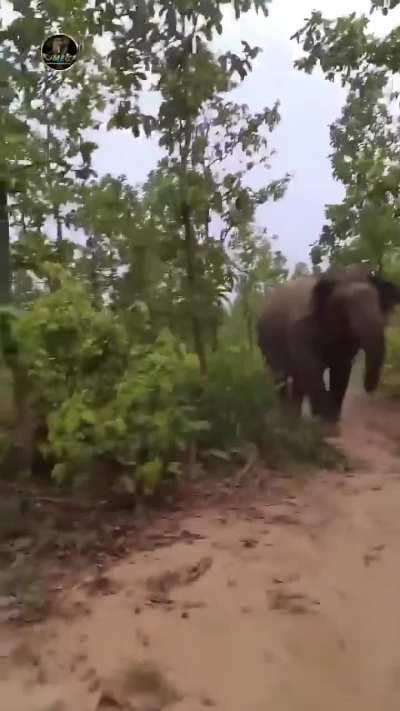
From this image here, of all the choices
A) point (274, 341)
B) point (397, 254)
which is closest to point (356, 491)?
point (274, 341)

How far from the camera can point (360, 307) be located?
4.12 metres

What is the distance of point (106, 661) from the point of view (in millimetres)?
1936

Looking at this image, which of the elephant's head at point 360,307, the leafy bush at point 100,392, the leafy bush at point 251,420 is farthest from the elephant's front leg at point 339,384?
the leafy bush at point 100,392

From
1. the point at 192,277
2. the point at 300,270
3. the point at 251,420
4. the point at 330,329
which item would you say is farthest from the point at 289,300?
the point at 251,420

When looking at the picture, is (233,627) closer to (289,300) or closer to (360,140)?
(289,300)

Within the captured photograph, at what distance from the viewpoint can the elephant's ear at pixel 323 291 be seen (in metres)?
4.23

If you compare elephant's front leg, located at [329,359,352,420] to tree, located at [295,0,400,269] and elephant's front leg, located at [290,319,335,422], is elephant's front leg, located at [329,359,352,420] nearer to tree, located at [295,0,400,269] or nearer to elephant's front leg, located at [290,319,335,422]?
elephant's front leg, located at [290,319,335,422]

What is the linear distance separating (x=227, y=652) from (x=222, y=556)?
1.92ft

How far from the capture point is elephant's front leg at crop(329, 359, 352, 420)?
4293 mm

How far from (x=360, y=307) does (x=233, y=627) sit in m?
2.39

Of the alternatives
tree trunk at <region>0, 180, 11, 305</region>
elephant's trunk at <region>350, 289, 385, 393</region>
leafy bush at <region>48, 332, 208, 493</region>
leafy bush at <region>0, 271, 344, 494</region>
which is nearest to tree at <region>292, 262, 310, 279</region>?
elephant's trunk at <region>350, 289, 385, 393</region>

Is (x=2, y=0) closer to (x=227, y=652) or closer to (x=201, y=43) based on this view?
(x=201, y=43)

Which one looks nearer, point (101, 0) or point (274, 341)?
point (101, 0)

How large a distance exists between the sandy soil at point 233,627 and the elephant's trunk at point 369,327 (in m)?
1.37
